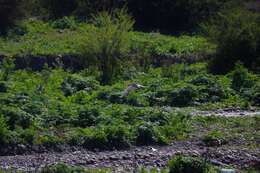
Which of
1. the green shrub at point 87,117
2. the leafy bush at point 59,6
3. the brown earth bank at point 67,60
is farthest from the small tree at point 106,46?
the leafy bush at point 59,6

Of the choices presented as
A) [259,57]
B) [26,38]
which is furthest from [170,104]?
[26,38]

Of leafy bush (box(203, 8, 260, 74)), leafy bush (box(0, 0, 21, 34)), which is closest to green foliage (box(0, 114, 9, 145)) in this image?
leafy bush (box(203, 8, 260, 74))

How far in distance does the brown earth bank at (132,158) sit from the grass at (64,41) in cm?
990

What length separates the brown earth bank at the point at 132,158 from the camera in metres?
12.8

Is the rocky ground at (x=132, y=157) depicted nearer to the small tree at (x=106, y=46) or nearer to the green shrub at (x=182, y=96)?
the green shrub at (x=182, y=96)

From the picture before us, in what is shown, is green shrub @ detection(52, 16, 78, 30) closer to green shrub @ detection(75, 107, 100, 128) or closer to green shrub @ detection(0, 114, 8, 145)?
green shrub @ detection(75, 107, 100, 128)

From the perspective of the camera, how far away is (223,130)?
614 inches

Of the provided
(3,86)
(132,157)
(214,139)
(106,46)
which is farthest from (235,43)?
(132,157)

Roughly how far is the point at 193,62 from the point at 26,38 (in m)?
6.11

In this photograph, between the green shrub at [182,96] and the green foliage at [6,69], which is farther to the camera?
the green foliage at [6,69]

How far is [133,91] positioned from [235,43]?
5.81 metres

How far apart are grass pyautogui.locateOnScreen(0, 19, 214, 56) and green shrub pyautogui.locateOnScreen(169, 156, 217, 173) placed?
12.1 meters

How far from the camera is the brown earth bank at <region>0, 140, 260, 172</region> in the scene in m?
12.8

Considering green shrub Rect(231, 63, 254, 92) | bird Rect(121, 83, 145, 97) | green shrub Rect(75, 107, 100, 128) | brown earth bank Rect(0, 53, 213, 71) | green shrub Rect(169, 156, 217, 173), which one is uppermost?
green shrub Rect(169, 156, 217, 173)
